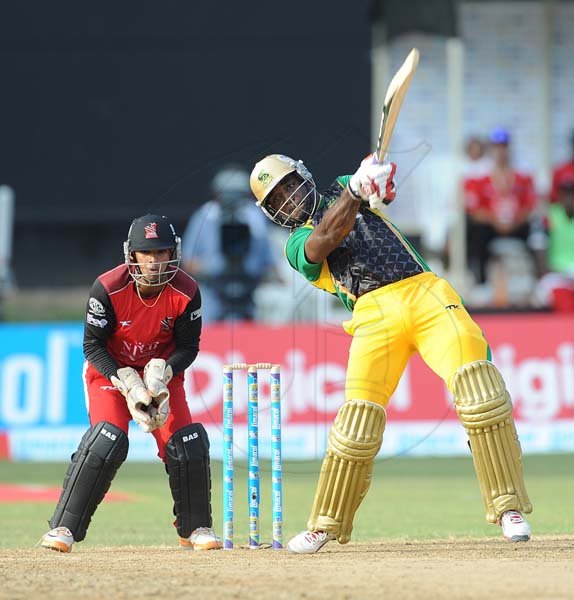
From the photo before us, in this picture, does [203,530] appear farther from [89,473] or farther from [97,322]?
[97,322]

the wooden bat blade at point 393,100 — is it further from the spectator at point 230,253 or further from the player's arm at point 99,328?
the spectator at point 230,253

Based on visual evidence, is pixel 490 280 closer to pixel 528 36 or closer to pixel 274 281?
pixel 274 281

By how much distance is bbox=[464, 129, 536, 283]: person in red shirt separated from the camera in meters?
14.6

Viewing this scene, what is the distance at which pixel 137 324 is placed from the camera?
667 centimetres

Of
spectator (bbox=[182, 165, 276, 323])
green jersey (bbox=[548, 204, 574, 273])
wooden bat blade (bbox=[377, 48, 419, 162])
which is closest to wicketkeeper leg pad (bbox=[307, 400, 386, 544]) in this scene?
wooden bat blade (bbox=[377, 48, 419, 162])

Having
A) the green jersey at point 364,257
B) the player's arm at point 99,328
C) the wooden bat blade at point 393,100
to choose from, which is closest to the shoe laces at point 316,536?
the green jersey at point 364,257

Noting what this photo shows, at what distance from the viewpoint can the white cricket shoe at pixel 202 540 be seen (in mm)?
6629

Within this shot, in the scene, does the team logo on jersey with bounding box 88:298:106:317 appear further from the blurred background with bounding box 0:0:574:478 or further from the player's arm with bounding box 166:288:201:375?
the blurred background with bounding box 0:0:574:478

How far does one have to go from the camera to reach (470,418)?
6.06m

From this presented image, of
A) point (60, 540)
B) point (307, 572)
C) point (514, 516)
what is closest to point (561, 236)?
point (514, 516)

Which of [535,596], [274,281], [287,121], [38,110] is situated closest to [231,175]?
[274,281]

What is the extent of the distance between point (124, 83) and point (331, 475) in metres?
11.2

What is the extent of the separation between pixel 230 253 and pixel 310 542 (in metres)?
7.10

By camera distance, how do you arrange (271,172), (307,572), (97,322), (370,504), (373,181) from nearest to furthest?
1. (307,572)
2. (373,181)
3. (271,172)
4. (97,322)
5. (370,504)
